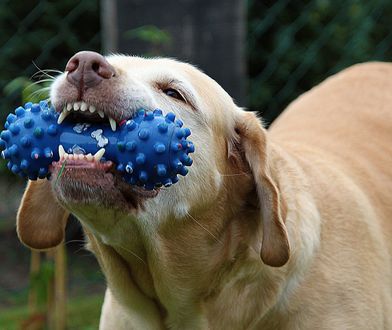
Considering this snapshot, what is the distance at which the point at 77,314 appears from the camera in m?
5.53

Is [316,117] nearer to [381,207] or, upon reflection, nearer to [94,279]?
[381,207]

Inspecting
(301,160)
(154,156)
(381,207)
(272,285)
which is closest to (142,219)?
(154,156)

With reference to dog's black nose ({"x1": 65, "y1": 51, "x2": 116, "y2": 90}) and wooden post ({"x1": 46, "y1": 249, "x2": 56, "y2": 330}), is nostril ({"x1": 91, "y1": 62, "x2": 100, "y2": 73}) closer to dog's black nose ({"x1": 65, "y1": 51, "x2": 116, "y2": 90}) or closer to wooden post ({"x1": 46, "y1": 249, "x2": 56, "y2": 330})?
dog's black nose ({"x1": 65, "y1": 51, "x2": 116, "y2": 90})

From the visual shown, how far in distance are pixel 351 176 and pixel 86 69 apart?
162 centimetres

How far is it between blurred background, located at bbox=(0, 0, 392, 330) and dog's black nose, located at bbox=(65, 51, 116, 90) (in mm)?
1626

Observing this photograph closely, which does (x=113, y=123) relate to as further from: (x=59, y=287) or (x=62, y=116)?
(x=59, y=287)

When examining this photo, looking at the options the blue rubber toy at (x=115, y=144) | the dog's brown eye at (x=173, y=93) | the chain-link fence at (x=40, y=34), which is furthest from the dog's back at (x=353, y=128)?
the chain-link fence at (x=40, y=34)

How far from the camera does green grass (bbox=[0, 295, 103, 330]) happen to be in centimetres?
517

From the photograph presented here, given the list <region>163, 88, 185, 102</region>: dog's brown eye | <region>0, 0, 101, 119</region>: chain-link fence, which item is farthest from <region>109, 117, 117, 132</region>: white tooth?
<region>0, 0, 101, 119</region>: chain-link fence

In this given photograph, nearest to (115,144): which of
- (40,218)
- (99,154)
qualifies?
(99,154)

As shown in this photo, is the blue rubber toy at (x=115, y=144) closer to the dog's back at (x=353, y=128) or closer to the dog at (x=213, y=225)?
the dog at (x=213, y=225)

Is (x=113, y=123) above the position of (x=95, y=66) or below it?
below

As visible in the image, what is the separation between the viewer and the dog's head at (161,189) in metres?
2.79

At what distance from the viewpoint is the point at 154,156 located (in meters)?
2.76
